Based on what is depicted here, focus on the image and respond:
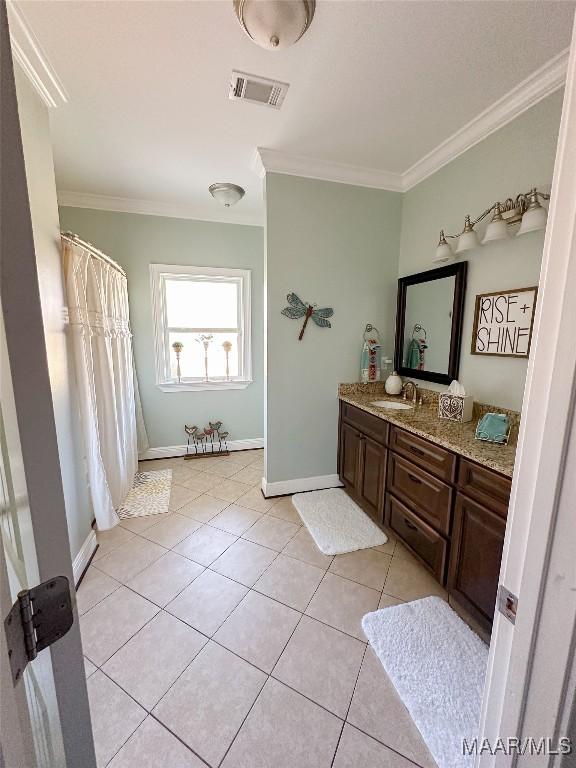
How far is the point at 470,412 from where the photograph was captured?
6.48 ft

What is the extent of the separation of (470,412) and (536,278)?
2.76 ft

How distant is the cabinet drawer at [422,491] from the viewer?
1669 millimetres

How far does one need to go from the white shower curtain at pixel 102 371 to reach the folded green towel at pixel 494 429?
96.5 inches

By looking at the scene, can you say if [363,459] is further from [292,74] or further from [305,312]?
[292,74]

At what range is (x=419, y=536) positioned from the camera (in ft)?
6.17

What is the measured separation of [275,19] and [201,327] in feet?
8.77

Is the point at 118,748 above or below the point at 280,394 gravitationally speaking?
below

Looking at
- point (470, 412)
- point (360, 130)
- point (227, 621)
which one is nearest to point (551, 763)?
point (227, 621)

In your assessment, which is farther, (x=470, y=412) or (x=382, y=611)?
(x=470, y=412)

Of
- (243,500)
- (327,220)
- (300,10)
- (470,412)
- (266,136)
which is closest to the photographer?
(300,10)

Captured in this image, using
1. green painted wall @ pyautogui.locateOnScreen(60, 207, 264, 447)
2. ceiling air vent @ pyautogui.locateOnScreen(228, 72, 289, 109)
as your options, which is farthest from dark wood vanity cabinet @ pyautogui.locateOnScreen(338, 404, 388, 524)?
ceiling air vent @ pyautogui.locateOnScreen(228, 72, 289, 109)

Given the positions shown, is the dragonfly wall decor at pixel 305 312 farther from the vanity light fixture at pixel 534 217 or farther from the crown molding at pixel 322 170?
the vanity light fixture at pixel 534 217

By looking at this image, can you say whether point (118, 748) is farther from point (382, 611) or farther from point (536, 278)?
point (536, 278)

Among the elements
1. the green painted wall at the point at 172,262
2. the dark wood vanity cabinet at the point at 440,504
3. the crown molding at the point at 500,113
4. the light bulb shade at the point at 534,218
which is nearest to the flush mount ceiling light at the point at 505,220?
the light bulb shade at the point at 534,218
